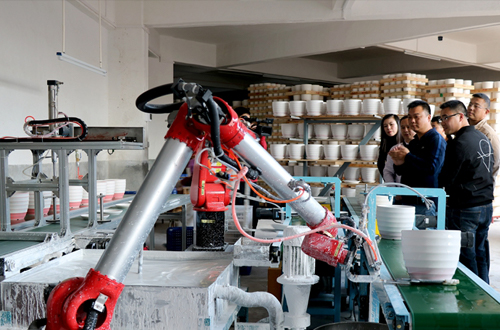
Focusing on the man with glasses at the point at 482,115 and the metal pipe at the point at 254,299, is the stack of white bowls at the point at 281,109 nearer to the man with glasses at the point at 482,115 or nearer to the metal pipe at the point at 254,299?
the man with glasses at the point at 482,115

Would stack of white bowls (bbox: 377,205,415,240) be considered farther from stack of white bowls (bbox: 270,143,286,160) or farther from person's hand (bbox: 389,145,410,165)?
stack of white bowls (bbox: 270,143,286,160)

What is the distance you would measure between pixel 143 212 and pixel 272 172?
1.20 feet

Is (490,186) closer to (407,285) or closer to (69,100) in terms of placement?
(407,285)

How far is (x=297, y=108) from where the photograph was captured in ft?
20.7

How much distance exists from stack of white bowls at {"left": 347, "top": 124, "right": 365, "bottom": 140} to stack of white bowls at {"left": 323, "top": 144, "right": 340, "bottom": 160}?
0.30m

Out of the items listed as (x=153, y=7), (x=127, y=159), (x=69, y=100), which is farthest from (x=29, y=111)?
(x=153, y=7)

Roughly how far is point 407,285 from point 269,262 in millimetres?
586

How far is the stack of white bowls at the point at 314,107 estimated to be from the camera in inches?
245

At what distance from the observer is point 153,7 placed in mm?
7004

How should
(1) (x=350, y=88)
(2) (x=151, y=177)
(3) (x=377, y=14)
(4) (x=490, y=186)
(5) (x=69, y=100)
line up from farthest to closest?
(1) (x=350, y=88), (3) (x=377, y=14), (5) (x=69, y=100), (4) (x=490, y=186), (2) (x=151, y=177)

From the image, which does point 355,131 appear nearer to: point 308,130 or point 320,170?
point 308,130

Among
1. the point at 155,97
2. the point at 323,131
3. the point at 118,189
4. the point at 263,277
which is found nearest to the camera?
the point at 155,97

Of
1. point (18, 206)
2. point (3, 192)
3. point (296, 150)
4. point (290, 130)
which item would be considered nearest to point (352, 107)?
point (296, 150)

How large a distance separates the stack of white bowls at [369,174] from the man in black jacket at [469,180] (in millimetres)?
2853
